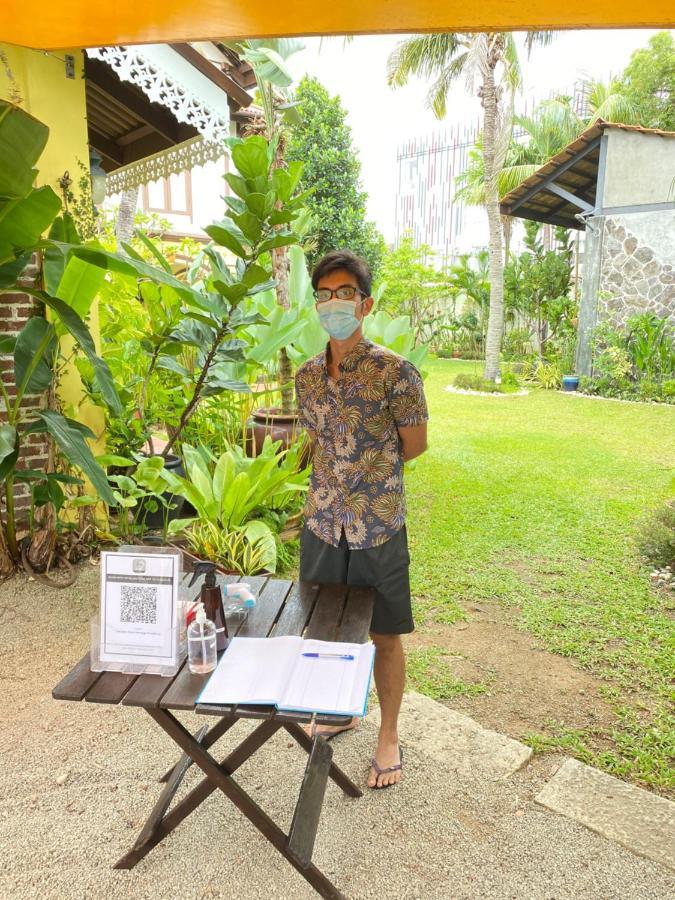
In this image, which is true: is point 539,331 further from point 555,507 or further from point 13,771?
point 13,771

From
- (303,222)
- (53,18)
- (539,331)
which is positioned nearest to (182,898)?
(53,18)

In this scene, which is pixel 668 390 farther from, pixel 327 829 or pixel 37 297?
Answer: pixel 327 829

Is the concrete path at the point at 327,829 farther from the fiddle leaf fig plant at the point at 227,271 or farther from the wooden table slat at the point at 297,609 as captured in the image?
the fiddle leaf fig plant at the point at 227,271

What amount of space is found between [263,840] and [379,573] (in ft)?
2.84

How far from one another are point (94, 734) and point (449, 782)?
1343 mm

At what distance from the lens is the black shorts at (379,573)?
212cm

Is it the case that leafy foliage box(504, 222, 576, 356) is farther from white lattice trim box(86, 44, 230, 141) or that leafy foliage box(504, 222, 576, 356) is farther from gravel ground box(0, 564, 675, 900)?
gravel ground box(0, 564, 675, 900)

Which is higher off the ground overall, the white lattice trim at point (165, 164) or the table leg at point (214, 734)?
the white lattice trim at point (165, 164)

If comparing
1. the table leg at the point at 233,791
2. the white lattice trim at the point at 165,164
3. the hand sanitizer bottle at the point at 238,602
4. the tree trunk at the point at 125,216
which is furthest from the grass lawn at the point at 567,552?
the tree trunk at the point at 125,216

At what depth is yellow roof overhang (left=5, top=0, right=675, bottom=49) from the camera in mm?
2105

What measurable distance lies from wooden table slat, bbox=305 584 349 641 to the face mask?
804 mm

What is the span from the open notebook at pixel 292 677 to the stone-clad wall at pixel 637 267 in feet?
37.9

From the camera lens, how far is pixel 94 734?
255cm

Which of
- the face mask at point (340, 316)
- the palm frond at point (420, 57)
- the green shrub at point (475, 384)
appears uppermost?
the palm frond at point (420, 57)
